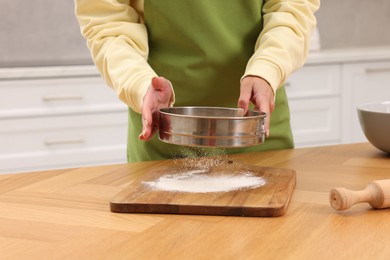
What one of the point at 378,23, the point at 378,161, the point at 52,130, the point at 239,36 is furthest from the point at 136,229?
the point at 378,23

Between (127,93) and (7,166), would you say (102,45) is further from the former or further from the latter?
(7,166)

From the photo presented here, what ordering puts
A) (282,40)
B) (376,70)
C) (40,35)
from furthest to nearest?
(376,70), (40,35), (282,40)

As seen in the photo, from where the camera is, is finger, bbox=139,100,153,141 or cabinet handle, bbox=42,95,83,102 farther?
cabinet handle, bbox=42,95,83,102

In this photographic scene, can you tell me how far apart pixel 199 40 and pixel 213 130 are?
0.49m

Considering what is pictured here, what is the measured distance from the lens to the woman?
1431mm

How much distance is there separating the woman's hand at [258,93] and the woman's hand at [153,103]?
13 cm

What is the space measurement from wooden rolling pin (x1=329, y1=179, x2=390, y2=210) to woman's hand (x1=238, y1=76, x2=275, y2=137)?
0.29 meters

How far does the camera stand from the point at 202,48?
148cm

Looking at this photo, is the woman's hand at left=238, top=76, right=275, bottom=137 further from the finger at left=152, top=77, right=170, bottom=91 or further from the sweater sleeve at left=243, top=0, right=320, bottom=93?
the finger at left=152, top=77, right=170, bottom=91

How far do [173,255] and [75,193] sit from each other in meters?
0.35

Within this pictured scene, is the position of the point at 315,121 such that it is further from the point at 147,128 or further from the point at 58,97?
the point at 147,128

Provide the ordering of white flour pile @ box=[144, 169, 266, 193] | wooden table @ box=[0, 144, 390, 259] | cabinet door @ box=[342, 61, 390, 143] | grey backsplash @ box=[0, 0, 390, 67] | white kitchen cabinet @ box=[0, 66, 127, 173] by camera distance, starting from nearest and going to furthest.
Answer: wooden table @ box=[0, 144, 390, 259] < white flour pile @ box=[144, 169, 266, 193] < white kitchen cabinet @ box=[0, 66, 127, 173] < grey backsplash @ box=[0, 0, 390, 67] < cabinet door @ box=[342, 61, 390, 143]

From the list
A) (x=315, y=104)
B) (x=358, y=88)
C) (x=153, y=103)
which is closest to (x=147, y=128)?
(x=153, y=103)

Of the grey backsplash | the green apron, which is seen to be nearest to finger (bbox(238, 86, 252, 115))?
the green apron
